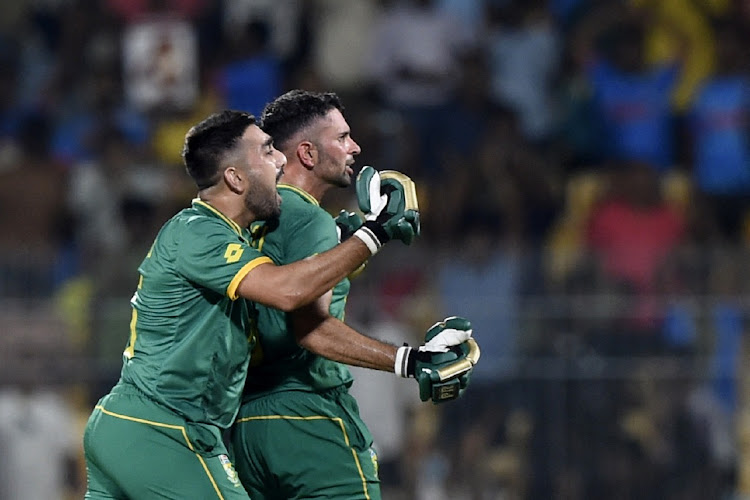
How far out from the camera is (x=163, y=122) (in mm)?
12258

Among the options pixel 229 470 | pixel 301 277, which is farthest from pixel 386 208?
pixel 229 470

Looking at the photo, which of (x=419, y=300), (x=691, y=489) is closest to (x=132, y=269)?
(x=419, y=300)

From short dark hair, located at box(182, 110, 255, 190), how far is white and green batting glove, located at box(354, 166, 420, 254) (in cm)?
50

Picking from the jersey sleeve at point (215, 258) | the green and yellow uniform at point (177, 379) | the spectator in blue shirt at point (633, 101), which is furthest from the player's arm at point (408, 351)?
the spectator in blue shirt at point (633, 101)

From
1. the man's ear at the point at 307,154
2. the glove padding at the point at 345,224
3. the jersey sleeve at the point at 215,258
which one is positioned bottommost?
the glove padding at the point at 345,224

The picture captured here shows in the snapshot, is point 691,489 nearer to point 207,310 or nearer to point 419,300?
point 419,300

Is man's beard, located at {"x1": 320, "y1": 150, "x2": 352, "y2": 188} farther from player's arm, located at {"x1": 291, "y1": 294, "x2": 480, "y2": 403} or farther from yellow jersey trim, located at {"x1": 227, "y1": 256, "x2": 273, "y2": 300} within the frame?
yellow jersey trim, located at {"x1": 227, "y1": 256, "x2": 273, "y2": 300}

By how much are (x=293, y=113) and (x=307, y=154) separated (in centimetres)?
18

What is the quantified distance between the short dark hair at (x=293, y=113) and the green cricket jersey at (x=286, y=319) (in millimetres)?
221

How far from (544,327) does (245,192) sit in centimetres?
459

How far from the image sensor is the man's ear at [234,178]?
5555 millimetres

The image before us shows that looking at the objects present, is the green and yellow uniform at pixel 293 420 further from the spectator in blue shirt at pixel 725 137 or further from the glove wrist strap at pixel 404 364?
the spectator in blue shirt at pixel 725 137

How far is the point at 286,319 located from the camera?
578 centimetres

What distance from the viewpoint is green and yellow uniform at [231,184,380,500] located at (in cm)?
585
